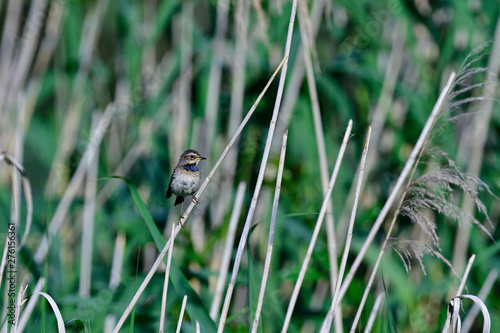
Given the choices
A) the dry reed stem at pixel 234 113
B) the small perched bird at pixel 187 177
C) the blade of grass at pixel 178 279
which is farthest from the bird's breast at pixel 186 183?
the dry reed stem at pixel 234 113

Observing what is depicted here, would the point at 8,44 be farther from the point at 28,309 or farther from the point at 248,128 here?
the point at 28,309

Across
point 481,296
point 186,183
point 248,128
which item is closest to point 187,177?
point 186,183

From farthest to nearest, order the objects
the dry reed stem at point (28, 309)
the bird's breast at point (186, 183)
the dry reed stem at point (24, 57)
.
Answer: the dry reed stem at point (24, 57)
the dry reed stem at point (28, 309)
the bird's breast at point (186, 183)

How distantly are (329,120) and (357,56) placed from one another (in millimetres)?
351

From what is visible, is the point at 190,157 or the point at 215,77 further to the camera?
the point at 215,77

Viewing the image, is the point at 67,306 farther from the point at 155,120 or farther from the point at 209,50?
the point at 209,50

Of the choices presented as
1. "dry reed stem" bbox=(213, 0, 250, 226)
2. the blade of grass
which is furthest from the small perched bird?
"dry reed stem" bbox=(213, 0, 250, 226)

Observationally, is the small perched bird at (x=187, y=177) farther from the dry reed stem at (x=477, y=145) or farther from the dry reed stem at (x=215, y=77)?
the dry reed stem at (x=477, y=145)

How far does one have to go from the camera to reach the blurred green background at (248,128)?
2.55m

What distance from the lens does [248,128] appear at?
2.74 m

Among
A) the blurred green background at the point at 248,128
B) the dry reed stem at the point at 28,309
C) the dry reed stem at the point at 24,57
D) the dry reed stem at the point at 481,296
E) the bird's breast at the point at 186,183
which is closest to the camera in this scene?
the bird's breast at the point at 186,183

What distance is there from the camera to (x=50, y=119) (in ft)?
11.8

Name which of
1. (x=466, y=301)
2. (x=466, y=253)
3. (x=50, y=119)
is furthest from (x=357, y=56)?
(x=50, y=119)

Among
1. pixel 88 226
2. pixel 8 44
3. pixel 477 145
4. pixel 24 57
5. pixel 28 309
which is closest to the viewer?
pixel 28 309
